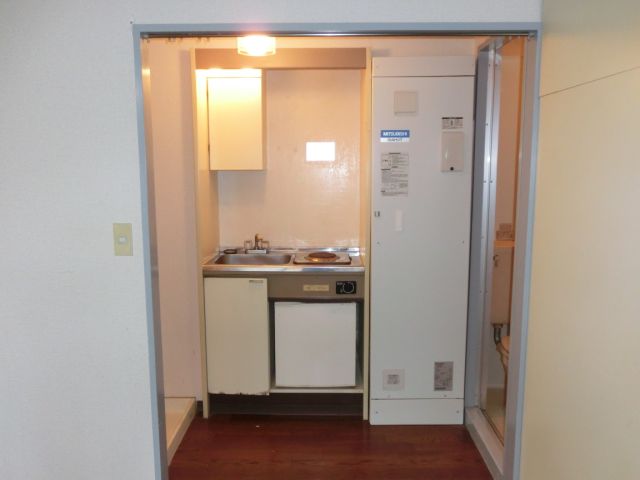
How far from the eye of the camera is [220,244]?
325cm

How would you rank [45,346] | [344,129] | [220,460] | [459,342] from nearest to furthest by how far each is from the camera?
[45,346] < [220,460] < [459,342] < [344,129]

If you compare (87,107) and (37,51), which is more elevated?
(37,51)

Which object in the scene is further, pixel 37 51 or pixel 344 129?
pixel 344 129

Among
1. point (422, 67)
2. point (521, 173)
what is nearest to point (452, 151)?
point (422, 67)

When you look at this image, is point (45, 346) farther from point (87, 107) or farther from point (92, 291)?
point (87, 107)

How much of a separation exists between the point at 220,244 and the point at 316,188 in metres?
0.80

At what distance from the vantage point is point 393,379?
2.68 m

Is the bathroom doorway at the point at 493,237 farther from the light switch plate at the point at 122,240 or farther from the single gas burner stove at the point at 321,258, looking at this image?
the light switch plate at the point at 122,240

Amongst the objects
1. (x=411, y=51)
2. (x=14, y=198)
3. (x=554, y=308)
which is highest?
(x=411, y=51)

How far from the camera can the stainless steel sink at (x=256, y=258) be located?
10.1ft

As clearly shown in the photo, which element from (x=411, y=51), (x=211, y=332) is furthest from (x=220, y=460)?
(x=411, y=51)

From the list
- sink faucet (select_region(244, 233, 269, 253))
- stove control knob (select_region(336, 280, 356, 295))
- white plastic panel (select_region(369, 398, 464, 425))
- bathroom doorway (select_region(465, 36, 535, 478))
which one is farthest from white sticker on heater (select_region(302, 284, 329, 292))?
bathroom doorway (select_region(465, 36, 535, 478))

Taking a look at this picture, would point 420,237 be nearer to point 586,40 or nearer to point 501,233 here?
point 501,233

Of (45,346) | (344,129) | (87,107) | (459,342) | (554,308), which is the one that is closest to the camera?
(554,308)
